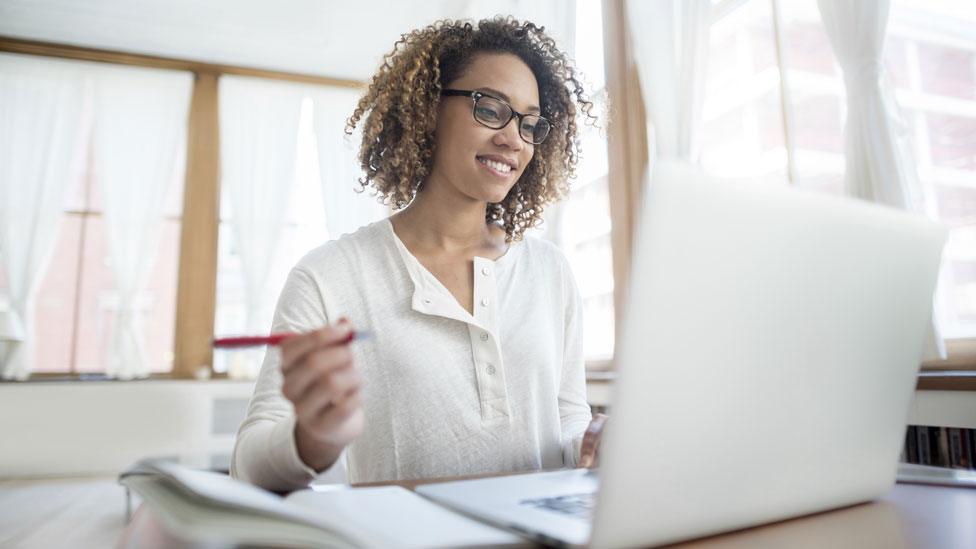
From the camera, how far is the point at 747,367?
48 cm

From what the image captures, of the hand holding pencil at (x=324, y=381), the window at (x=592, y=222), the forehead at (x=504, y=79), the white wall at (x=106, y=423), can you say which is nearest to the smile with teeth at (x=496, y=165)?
the forehead at (x=504, y=79)

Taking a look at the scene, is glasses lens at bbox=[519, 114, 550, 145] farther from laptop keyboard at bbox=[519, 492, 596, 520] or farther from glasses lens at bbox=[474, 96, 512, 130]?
laptop keyboard at bbox=[519, 492, 596, 520]

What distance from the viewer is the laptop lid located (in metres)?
0.42

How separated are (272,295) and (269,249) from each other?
38cm

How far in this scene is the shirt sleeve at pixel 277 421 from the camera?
70cm

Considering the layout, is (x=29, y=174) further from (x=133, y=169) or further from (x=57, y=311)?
(x=57, y=311)

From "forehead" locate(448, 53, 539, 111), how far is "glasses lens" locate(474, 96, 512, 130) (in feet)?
0.09

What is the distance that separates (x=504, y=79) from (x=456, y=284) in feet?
1.42

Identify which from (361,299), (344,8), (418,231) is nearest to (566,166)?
(418,231)

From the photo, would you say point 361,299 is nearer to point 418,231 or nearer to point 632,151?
point 418,231

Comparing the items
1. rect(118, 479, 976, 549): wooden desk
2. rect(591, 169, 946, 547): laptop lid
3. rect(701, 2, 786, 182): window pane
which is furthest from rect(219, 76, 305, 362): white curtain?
rect(591, 169, 946, 547): laptop lid

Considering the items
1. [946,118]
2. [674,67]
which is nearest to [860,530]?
[946,118]

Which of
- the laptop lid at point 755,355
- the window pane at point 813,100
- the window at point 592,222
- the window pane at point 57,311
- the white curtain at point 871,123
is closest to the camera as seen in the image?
the laptop lid at point 755,355

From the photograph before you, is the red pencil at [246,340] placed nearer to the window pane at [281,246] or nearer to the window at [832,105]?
the window at [832,105]
